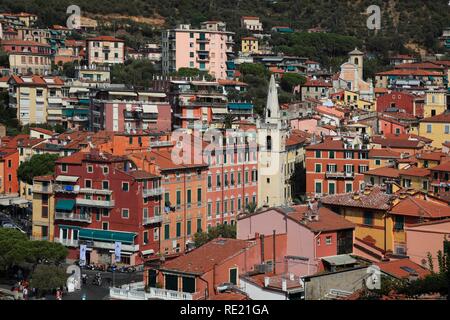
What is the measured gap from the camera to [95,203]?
3753 centimetres

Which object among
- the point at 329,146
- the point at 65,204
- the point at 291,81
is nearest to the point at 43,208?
the point at 65,204

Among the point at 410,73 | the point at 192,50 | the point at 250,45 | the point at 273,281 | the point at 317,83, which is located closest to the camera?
the point at 273,281

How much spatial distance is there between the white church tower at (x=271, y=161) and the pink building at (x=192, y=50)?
27.4 meters

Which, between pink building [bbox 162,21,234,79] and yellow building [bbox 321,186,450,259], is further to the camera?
pink building [bbox 162,21,234,79]

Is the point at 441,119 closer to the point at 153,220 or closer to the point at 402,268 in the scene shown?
the point at 153,220

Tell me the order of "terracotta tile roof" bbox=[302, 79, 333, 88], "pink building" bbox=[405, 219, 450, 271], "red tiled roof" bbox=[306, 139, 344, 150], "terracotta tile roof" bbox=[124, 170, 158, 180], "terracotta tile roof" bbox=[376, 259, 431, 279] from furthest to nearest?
"terracotta tile roof" bbox=[302, 79, 333, 88]
"red tiled roof" bbox=[306, 139, 344, 150]
"terracotta tile roof" bbox=[124, 170, 158, 180]
"pink building" bbox=[405, 219, 450, 271]
"terracotta tile roof" bbox=[376, 259, 431, 279]

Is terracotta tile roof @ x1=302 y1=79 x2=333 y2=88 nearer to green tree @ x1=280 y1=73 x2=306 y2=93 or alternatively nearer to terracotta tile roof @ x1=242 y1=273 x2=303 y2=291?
green tree @ x1=280 y1=73 x2=306 y2=93

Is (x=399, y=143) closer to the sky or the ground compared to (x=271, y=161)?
closer to the sky

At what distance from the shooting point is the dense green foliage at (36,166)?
45719mm

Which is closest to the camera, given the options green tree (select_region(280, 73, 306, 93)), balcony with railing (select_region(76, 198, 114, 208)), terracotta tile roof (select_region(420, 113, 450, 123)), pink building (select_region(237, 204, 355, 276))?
pink building (select_region(237, 204, 355, 276))

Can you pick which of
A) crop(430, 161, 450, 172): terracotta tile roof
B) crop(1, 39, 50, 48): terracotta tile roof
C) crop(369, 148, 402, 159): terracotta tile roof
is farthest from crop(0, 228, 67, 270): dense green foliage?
crop(1, 39, 50, 48): terracotta tile roof

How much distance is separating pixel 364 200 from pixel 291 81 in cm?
4585

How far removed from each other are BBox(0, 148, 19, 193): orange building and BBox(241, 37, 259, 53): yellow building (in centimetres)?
3868

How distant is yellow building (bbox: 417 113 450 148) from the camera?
51.3 metres
